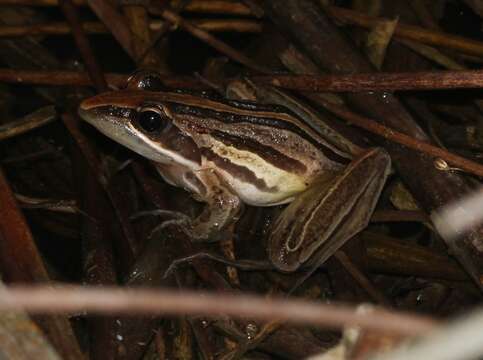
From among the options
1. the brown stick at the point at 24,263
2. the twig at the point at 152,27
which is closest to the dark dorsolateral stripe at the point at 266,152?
the brown stick at the point at 24,263

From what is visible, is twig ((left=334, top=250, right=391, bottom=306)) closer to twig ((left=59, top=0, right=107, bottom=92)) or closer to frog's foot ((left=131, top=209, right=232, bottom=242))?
frog's foot ((left=131, top=209, right=232, bottom=242))

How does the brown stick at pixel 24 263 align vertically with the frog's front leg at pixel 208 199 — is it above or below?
below

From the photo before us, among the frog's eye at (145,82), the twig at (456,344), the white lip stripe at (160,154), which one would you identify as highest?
the frog's eye at (145,82)

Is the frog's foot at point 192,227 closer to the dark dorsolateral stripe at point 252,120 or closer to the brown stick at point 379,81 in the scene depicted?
the dark dorsolateral stripe at point 252,120

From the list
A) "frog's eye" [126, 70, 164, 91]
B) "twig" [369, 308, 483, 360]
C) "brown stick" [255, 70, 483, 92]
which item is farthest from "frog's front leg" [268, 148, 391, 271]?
"twig" [369, 308, 483, 360]

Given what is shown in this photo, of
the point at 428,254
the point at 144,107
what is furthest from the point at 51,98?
the point at 428,254

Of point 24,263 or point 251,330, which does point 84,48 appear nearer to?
point 24,263
